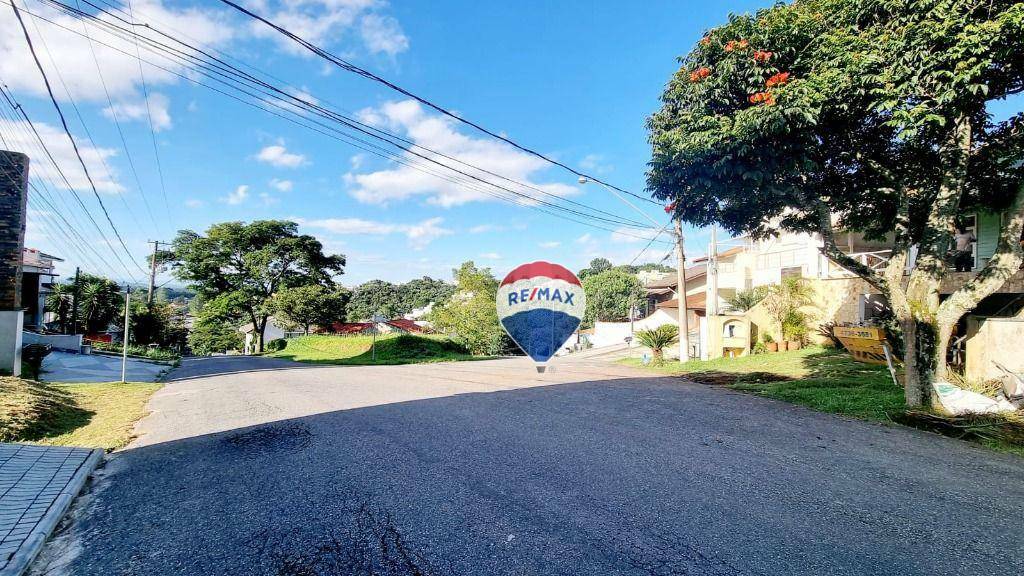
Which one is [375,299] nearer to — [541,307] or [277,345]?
[277,345]

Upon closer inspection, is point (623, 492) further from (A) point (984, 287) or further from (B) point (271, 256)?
(B) point (271, 256)

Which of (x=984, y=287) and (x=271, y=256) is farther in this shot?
(x=271, y=256)

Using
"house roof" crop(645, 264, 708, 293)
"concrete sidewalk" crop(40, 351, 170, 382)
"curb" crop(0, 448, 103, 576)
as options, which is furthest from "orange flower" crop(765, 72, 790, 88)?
"house roof" crop(645, 264, 708, 293)

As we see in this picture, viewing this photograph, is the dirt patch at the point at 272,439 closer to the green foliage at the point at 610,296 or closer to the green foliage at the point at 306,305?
the green foliage at the point at 306,305

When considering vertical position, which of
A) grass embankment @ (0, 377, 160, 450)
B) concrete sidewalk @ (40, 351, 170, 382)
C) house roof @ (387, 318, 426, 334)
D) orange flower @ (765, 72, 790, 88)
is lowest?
concrete sidewalk @ (40, 351, 170, 382)

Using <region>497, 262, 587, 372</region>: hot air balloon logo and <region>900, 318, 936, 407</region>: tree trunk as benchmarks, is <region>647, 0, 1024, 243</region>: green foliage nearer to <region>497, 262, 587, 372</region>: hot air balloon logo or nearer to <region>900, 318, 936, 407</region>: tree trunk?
<region>900, 318, 936, 407</region>: tree trunk

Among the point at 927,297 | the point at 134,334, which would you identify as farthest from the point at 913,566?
the point at 134,334
